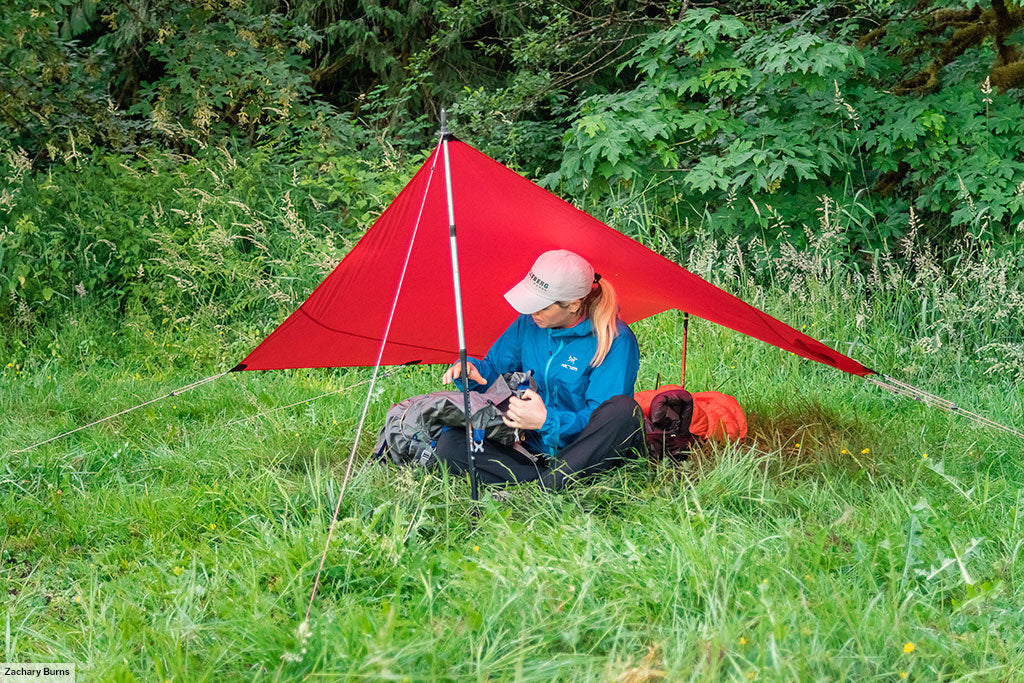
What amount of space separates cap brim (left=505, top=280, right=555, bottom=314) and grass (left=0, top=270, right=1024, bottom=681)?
0.67 m

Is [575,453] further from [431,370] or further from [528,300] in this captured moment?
[431,370]

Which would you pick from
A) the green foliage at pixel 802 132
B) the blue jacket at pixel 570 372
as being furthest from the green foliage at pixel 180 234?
the blue jacket at pixel 570 372

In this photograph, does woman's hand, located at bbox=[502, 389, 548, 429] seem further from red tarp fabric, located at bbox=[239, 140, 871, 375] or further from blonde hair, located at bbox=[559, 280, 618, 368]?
red tarp fabric, located at bbox=[239, 140, 871, 375]

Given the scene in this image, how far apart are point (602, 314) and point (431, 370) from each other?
1.90 meters

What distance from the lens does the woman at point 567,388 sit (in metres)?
3.41

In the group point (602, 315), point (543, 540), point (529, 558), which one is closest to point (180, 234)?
point (602, 315)

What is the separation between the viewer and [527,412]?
3416 mm

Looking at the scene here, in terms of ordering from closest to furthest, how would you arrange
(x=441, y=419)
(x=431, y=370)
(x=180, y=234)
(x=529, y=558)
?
(x=529, y=558) → (x=441, y=419) → (x=431, y=370) → (x=180, y=234)

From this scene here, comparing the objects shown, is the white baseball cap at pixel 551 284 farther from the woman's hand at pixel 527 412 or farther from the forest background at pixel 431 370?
the forest background at pixel 431 370

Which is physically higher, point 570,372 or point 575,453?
point 570,372

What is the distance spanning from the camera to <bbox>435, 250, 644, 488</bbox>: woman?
3.41 meters

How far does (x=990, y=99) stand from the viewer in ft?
17.7

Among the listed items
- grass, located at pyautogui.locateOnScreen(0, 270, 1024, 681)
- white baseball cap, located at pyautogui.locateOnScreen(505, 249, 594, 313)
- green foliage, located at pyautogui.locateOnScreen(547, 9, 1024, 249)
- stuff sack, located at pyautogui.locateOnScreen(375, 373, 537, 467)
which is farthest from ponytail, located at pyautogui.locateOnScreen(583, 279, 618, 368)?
green foliage, located at pyautogui.locateOnScreen(547, 9, 1024, 249)

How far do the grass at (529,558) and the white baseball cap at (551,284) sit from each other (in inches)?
26.8
